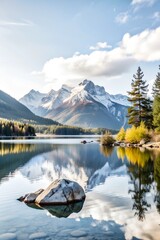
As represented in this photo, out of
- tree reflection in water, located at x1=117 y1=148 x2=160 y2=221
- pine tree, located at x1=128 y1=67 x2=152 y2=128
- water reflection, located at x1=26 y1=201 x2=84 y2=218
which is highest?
pine tree, located at x1=128 y1=67 x2=152 y2=128

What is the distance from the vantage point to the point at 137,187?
27.0m

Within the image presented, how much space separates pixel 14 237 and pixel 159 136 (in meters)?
67.7

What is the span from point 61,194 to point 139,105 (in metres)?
72.6

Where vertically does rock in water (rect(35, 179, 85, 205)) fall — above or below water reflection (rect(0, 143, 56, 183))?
above

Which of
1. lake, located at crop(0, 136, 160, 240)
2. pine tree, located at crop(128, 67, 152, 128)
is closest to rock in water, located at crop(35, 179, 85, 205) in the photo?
lake, located at crop(0, 136, 160, 240)

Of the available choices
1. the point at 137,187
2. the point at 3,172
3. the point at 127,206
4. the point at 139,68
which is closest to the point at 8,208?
the point at 127,206

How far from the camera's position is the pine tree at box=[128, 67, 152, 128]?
90.3 m

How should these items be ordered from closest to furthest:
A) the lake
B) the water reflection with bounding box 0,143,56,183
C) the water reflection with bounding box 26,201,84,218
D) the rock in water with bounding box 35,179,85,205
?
the lake
the water reflection with bounding box 26,201,84,218
the rock in water with bounding box 35,179,85,205
the water reflection with bounding box 0,143,56,183

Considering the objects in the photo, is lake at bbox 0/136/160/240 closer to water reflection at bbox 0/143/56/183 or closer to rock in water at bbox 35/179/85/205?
rock in water at bbox 35/179/85/205

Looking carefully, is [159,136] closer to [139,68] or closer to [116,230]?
[139,68]

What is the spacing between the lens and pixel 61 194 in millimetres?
21328

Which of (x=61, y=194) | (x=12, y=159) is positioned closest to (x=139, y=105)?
(x=12, y=159)

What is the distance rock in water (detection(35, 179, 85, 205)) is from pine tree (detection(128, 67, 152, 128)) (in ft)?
228

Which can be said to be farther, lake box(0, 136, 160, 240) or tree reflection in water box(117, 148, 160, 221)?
tree reflection in water box(117, 148, 160, 221)
